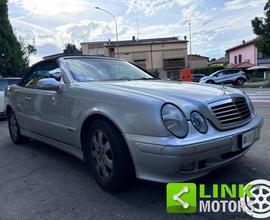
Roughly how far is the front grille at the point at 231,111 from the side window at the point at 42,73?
214 centimetres

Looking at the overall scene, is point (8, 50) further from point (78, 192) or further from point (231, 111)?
point (231, 111)

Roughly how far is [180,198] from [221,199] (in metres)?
0.42

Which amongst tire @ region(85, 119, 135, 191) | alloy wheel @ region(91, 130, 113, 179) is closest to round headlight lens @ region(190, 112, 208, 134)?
tire @ region(85, 119, 135, 191)

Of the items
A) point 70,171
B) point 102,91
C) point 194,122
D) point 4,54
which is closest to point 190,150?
point 194,122

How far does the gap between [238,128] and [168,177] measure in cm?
90

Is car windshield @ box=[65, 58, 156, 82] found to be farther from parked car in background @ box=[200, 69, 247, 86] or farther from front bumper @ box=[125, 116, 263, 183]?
parked car in background @ box=[200, 69, 247, 86]

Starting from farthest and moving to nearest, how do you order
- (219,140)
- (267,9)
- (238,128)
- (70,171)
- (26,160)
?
(267,9), (26,160), (70,171), (238,128), (219,140)

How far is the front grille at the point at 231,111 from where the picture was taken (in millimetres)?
2922

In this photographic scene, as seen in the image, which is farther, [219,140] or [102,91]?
[102,91]

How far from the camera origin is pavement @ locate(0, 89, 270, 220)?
283 cm

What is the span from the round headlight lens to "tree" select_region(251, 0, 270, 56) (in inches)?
885

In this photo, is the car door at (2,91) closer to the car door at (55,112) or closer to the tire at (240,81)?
the car door at (55,112)

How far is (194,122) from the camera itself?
2.72m

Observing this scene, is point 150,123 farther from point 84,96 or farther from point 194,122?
point 84,96
